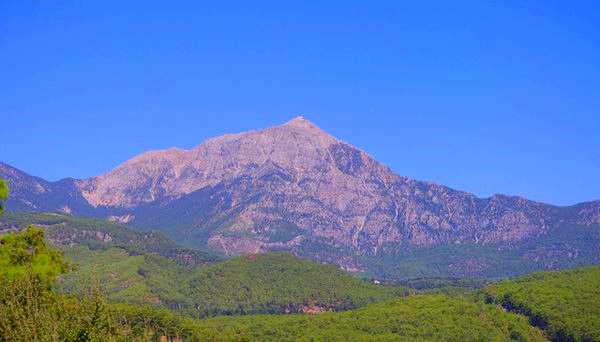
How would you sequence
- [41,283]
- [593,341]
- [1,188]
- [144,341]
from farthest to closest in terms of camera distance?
[593,341] → [1,188] → [41,283] → [144,341]

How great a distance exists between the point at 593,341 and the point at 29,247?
142 metres

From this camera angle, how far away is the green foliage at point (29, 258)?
66312mm

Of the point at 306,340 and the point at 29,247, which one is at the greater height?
the point at 29,247

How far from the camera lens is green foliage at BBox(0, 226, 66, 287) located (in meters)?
66.3

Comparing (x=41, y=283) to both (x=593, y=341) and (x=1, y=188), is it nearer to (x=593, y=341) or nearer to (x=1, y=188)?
(x=1, y=188)

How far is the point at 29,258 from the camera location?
229 ft

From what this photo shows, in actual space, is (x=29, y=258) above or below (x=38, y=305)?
above

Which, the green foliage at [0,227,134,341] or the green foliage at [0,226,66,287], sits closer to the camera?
the green foliage at [0,227,134,341]

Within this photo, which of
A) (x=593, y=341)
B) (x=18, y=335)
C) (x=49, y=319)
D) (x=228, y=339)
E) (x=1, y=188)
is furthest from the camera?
(x=593, y=341)

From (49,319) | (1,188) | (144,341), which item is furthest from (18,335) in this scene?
(1,188)

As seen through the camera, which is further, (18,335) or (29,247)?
(29,247)

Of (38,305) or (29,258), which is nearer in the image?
(38,305)

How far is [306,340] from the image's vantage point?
19825cm

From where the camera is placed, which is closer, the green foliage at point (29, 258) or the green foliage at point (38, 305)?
the green foliage at point (38, 305)
